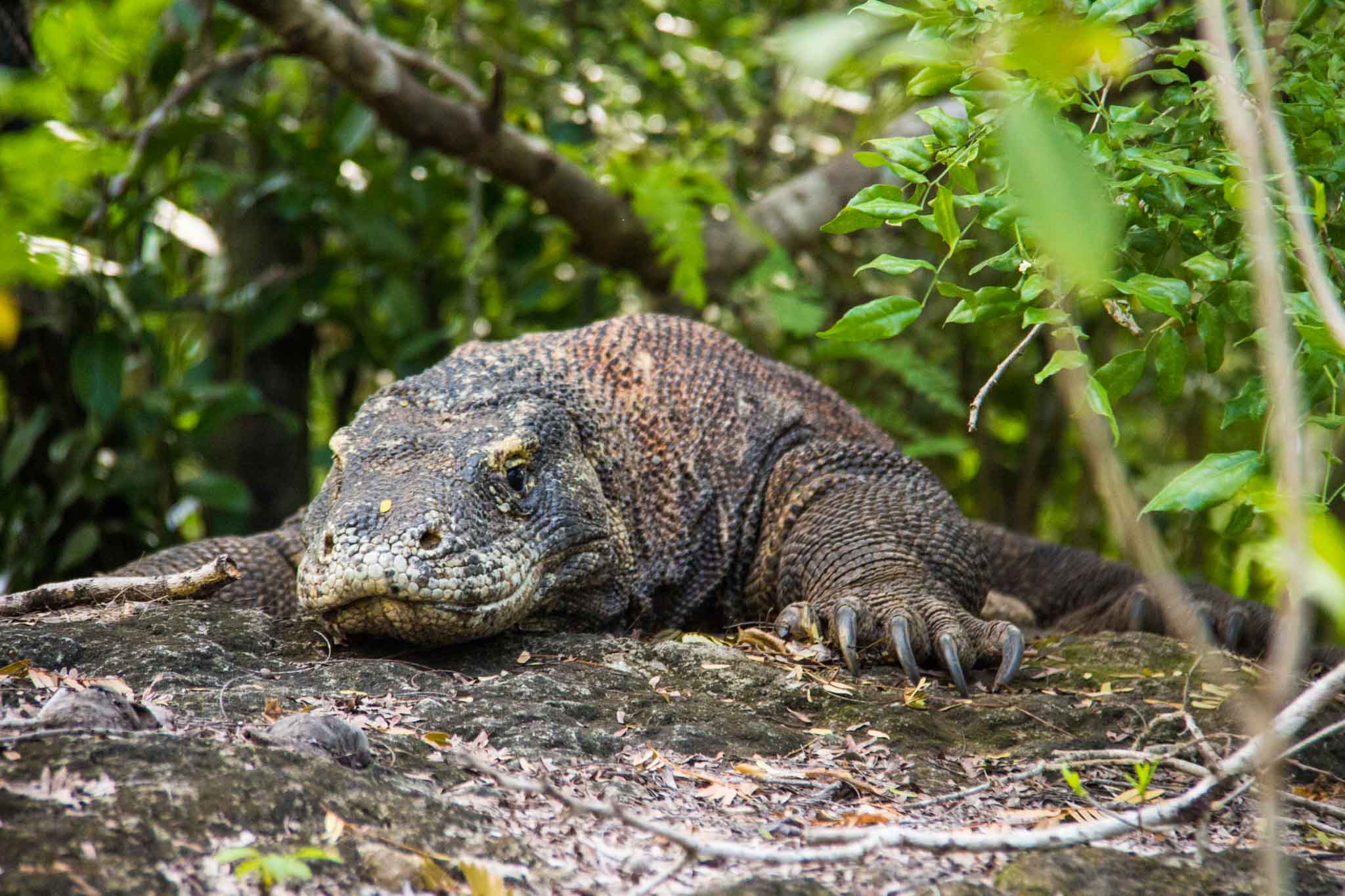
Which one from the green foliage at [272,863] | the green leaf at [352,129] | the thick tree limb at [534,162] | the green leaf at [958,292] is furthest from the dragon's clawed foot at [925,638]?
the green leaf at [352,129]

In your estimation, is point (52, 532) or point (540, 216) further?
point (540, 216)

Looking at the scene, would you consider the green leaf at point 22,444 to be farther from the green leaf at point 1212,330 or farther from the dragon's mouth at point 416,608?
the green leaf at point 1212,330

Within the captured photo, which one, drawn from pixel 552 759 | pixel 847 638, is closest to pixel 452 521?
pixel 552 759

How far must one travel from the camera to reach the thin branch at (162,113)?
5.75 metres

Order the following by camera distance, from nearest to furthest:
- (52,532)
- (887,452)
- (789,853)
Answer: (789,853) → (887,452) → (52,532)

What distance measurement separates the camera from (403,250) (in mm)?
7418

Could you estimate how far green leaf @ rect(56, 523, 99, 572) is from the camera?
244 inches

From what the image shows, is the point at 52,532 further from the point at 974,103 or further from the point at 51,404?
the point at 974,103

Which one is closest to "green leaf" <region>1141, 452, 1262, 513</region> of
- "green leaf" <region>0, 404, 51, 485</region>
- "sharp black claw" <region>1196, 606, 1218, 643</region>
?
"sharp black claw" <region>1196, 606, 1218, 643</region>

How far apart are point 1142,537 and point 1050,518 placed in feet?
29.1

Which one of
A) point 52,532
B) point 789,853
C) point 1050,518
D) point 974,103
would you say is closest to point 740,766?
point 789,853

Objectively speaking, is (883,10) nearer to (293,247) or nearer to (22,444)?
(22,444)

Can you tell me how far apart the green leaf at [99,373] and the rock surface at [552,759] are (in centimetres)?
312

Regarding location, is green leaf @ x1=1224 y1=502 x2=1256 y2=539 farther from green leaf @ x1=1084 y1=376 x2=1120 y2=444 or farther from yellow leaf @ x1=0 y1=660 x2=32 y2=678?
yellow leaf @ x1=0 y1=660 x2=32 y2=678
